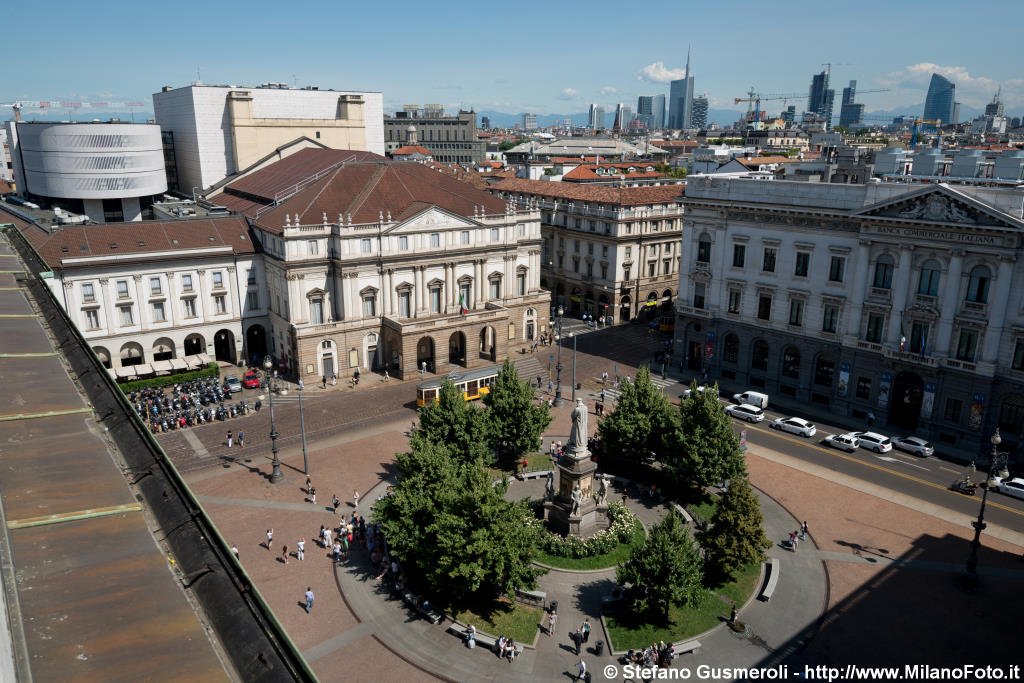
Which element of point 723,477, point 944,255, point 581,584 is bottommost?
point 581,584

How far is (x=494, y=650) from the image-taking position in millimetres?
33281

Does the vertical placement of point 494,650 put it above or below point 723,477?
below

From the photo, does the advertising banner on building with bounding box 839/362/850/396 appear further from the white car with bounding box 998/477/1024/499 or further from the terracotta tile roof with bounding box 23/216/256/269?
the terracotta tile roof with bounding box 23/216/256/269

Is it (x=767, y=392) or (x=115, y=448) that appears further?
(x=767, y=392)

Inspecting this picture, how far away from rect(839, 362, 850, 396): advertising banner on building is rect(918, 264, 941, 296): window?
8767 mm

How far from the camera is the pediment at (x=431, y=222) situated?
7075 cm

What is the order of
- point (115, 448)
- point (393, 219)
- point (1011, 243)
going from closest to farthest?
point (115, 448) → point (1011, 243) → point (393, 219)

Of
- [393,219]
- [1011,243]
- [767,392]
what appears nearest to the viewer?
[1011,243]

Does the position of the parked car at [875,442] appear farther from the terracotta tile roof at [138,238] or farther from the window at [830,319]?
the terracotta tile roof at [138,238]

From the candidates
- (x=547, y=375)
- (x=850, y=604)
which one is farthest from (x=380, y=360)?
(x=850, y=604)

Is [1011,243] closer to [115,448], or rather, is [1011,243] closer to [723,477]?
[723,477]

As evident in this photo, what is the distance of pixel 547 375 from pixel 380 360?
17.5m

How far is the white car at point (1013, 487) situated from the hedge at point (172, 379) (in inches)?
2630

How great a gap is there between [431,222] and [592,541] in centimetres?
4152
